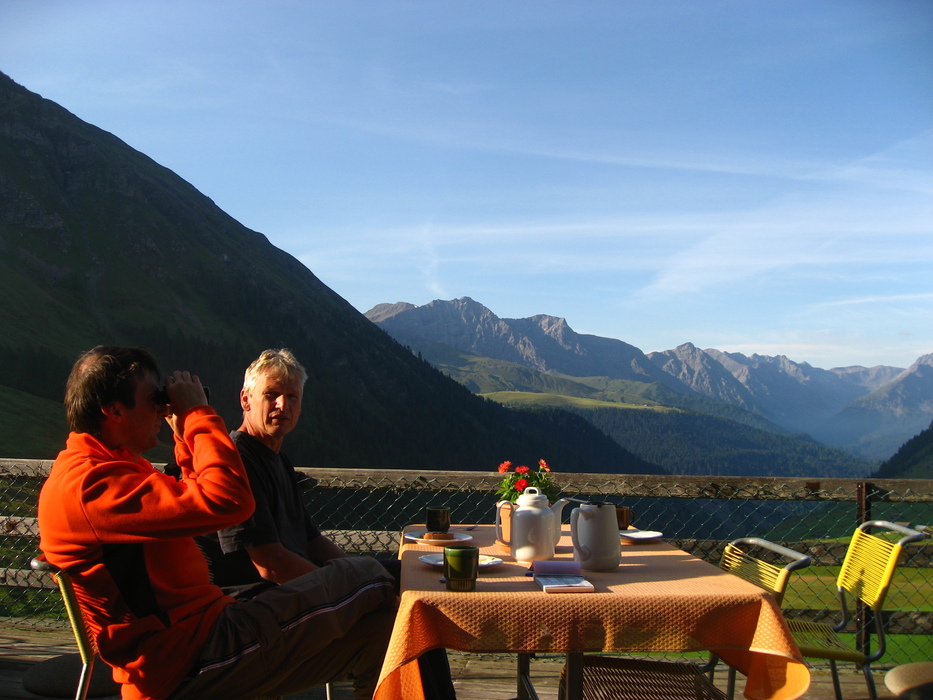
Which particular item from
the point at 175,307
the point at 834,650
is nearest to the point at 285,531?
the point at 834,650

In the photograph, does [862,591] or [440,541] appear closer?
[440,541]

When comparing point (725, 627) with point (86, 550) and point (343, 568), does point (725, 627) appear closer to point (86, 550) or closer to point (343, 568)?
point (343, 568)

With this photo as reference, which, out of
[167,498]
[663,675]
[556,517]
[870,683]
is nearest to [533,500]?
[556,517]

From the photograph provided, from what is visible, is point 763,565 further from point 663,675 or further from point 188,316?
point 188,316

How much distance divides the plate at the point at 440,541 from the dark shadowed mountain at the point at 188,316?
80.7 m

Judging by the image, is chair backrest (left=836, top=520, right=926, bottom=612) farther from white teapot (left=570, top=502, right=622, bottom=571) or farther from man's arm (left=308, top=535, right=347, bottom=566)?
man's arm (left=308, top=535, right=347, bottom=566)

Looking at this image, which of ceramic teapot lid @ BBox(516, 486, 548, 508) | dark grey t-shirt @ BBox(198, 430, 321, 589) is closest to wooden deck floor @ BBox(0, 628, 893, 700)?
dark grey t-shirt @ BBox(198, 430, 321, 589)

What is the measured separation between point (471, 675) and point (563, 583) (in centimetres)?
224

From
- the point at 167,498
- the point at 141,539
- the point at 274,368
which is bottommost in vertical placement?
the point at 141,539

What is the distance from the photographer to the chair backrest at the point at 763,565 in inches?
113

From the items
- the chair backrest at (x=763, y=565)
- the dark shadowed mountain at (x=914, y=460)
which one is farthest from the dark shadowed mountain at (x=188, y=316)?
the chair backrest at (x=763, y=565)

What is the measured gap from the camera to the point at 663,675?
9.97 ft

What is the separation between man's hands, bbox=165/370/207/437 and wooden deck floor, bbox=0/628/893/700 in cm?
218

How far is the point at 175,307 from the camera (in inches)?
4638
